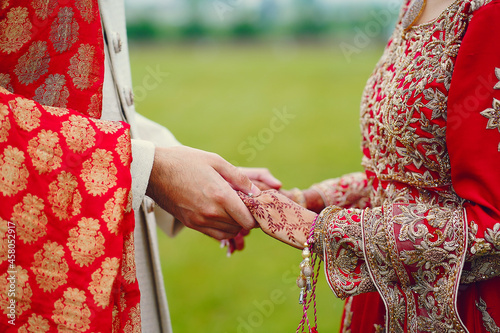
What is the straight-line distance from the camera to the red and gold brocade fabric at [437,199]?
1.37m

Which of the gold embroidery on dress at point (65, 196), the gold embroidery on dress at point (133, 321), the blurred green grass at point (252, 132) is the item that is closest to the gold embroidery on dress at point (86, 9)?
the gold embroidery on dress at point (65, 196)

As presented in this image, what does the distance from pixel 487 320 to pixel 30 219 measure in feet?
4.04

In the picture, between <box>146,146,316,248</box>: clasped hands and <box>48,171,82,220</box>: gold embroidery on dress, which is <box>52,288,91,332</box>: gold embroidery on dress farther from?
<box>146,146,316,248</box>: clasped hands

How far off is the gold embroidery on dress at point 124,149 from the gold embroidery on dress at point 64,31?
0.36 metres

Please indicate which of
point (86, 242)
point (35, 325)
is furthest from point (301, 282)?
point (35, 325)

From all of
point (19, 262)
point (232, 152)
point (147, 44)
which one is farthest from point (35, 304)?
point (147, 44)

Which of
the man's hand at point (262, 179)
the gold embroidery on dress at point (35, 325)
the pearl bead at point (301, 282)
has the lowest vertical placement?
the gold embroidery on dress at point (35, 325)

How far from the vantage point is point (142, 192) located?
1.55 metres

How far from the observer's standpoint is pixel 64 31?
159cm

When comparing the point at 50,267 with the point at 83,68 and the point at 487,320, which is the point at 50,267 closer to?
the point at 83,68

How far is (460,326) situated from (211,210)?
0.75 metres

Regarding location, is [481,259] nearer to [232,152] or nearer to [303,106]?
[232,152]

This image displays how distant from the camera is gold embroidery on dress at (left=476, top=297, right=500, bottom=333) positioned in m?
1.51

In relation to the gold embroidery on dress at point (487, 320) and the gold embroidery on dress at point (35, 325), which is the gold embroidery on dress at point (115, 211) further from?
the gold embroidery on dress at point (487, 320)
